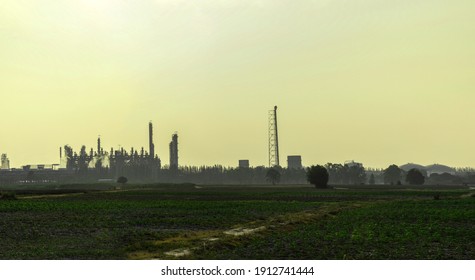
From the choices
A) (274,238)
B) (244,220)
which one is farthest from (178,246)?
(244,220)

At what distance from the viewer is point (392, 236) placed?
3481 cm

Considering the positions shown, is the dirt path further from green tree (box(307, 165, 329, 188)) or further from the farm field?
green tree (box(307, 165, 329, 188))

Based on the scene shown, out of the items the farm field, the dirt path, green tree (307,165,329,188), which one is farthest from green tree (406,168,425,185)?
the dirt path

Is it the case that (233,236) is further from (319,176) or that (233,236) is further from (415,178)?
(415,178)

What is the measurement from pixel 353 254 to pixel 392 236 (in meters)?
9.08

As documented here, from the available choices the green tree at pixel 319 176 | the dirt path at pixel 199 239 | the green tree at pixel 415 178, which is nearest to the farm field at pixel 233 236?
the dirt path at pixel 199 239

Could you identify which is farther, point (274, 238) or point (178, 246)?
point (274, 238)

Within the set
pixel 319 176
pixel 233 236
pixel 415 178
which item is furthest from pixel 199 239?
pixel 415 178

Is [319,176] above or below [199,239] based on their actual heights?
above

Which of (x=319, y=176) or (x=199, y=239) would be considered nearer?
(x=199, y=239)
